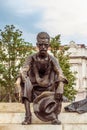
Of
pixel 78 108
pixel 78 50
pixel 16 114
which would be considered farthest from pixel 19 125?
pixel 78 50

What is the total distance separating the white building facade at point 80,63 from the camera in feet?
204

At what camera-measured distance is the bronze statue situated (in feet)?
29.0

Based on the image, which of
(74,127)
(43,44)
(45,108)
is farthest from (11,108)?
(74,127)

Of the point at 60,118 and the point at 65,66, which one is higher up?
the point at 65,66

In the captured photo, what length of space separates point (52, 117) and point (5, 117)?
41.2 inches

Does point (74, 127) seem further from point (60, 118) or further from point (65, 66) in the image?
point (65, 66)

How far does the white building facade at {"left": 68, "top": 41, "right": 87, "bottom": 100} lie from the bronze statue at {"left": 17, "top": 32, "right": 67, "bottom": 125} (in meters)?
51.8

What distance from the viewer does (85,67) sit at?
65.9 metres

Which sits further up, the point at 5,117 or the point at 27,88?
the point at 27,88

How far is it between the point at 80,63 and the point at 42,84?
55.2 meters

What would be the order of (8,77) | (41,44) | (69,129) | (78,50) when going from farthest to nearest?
(78,50), (8,77), (41,44), (69,129)

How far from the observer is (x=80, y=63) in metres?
64.6

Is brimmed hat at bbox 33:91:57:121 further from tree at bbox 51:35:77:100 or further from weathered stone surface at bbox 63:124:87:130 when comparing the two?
tree at bbox 51:35:77:100

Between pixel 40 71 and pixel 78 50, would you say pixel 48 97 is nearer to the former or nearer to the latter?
pixel 40 71
